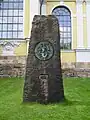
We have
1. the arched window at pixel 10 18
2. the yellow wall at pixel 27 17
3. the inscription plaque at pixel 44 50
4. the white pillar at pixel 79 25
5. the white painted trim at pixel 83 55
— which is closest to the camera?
the inscription plaque at pixel 44 50

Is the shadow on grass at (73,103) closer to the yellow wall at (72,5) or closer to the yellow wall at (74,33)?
the yellow wall at (74,33)

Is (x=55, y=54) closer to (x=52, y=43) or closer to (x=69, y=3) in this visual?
(x=52, y=43)

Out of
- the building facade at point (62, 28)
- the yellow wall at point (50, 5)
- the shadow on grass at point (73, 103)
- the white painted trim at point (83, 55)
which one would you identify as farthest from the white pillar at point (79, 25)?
the shadow on grass at point (73, 103)

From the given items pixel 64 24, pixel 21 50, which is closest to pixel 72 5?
pixel 64 24

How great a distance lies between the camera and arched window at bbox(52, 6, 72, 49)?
29016mm

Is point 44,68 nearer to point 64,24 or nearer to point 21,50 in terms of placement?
point 21,50

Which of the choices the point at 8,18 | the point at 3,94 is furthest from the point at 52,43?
the point at 8,18

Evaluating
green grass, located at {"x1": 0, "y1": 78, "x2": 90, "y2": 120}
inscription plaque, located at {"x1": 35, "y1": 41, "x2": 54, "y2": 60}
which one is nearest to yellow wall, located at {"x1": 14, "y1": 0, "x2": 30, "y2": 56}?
green grass, located at {"x1": 0, "y1": 78, "x2": 90, "y2": 120}

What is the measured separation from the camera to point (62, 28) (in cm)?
2942

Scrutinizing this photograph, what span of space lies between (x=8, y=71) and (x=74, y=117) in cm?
1178

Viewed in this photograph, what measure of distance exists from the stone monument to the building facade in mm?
13298

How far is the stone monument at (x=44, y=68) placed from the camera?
9.77m

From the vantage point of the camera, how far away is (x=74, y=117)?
27.5ft

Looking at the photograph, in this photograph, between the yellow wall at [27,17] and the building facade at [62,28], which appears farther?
the yellow wall at [27,17]
